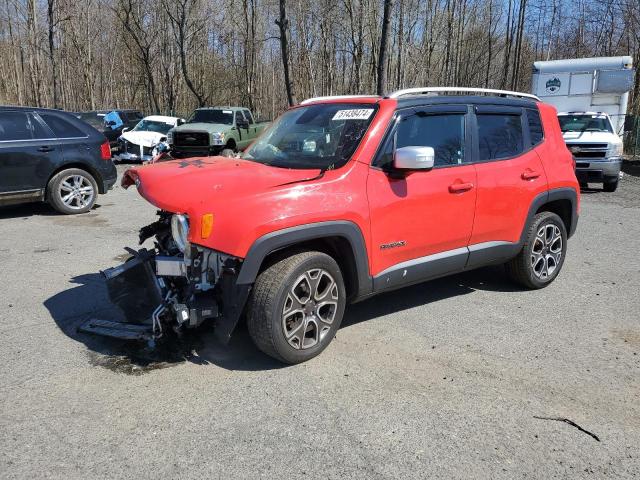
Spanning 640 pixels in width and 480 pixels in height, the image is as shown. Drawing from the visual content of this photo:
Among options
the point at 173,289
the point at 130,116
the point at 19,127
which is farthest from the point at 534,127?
the point at 130,116

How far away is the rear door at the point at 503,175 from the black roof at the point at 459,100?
0.21 ft

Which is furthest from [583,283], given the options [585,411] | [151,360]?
[151,360]

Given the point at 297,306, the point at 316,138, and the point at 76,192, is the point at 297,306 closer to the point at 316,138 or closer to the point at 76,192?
the point at 316,138

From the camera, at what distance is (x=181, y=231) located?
3723 millimetres

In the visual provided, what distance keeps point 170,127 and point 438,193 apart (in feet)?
56.9

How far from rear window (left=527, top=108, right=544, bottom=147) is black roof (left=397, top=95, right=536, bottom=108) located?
8 centimetres

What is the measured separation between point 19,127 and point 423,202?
7.20m

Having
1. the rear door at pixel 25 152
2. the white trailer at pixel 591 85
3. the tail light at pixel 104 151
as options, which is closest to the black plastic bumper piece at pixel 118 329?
the rear door at pixel 25 152

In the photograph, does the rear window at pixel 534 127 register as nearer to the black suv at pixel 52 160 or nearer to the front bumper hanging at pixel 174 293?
the front bumper hanging at pixel 174 293

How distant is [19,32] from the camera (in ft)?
119

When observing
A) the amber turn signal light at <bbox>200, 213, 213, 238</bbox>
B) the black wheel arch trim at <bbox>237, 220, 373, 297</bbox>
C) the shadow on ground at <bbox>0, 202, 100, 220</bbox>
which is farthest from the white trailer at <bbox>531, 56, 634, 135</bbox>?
the amber turn signal light at <bbox>200, 213, 213, 238</bbox>

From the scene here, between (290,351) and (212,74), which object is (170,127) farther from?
(212,74)

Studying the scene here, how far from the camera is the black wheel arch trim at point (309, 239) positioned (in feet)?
11.6

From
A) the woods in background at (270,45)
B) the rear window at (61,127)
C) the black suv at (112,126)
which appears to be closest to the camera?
the rear window at (61,127)
